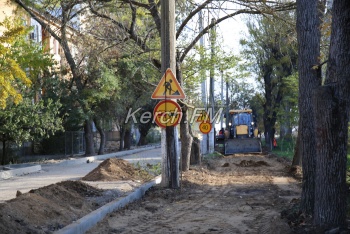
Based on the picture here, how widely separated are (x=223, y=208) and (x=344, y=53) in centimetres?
535

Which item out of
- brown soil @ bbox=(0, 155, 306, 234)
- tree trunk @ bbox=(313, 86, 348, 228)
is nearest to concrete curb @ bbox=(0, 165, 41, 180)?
brown soil @ bbox=(0, 155, 306, 234)

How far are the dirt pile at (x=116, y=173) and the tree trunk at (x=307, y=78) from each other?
821 cm

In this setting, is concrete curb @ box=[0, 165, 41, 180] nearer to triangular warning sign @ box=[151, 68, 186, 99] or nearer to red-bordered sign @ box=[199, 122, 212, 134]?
red-bordered sign @ box=[199, 122, 212, 134]

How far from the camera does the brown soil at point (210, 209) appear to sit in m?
8.66

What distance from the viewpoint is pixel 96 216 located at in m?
9.05

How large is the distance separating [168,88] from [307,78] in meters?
5.48

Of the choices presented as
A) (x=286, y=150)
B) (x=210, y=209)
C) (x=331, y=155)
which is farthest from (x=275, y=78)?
(x=331, y=155)

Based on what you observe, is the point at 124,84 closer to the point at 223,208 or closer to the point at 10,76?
the point at 10,76

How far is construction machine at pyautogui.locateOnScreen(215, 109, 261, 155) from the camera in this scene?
35250 millimetres

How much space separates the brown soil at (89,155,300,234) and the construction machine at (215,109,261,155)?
18290 mm

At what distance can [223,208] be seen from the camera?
11.0 meters

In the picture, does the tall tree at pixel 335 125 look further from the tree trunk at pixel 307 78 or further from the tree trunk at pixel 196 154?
the tree trunk at pixel 196 154

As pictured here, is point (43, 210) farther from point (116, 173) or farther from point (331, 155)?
point (116, 173)

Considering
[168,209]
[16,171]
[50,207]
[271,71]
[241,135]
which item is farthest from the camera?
[271,71]
